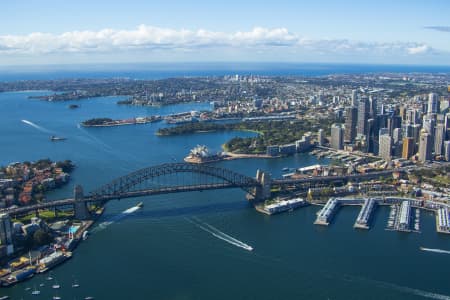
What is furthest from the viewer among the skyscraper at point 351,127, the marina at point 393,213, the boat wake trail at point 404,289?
the skyscraper at point 351,127

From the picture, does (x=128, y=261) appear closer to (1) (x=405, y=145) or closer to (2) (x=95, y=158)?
(2) (x=95, y=158)

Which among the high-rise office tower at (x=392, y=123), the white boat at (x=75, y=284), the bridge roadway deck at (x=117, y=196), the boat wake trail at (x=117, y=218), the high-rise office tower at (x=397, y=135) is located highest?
the high-rise office tower at (x=392, y=123)

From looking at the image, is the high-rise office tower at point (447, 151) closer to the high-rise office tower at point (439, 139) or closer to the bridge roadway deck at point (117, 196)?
the high-rise office tower at point (439, 139)

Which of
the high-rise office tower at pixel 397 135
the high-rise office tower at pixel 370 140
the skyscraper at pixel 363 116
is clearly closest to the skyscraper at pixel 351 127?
the skyscraper at pixel 363 116

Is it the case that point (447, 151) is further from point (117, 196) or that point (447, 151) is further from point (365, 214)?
point (117, 196)

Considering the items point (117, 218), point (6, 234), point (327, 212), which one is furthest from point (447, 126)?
point (6, 234)

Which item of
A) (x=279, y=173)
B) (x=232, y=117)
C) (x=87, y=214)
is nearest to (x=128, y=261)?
(x=87, y=214)
